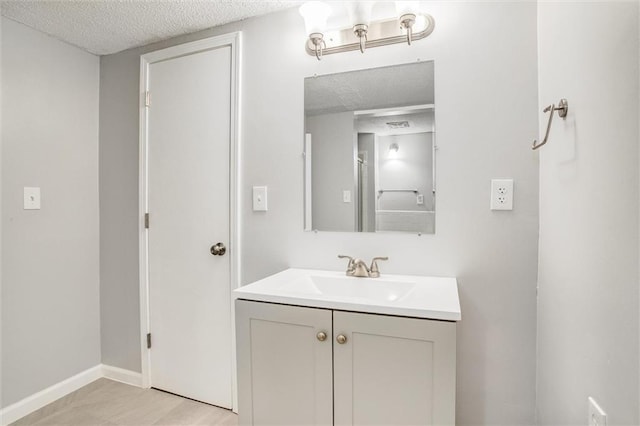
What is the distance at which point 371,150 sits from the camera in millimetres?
1585

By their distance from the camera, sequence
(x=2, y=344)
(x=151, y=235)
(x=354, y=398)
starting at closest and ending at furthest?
1. (x=354, y=398)
2. (x=2, y=344)
3. (x=151, y=235)

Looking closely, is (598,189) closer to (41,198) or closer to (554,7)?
(554,7)

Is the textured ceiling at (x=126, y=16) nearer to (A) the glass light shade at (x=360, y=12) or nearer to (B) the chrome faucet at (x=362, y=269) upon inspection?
(A) the glass light shade at (x=360, y=12)

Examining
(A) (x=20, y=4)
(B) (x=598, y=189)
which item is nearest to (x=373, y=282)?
(B) (x=598, y=189)

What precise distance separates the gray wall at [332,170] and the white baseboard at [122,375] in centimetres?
152

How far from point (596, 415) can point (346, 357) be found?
66 cm

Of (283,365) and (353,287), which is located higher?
(353,287)

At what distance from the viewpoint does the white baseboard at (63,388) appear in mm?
1796

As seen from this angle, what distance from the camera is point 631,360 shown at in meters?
0.69

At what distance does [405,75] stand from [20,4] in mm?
1886

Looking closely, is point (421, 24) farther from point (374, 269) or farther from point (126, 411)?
point (126, 411)

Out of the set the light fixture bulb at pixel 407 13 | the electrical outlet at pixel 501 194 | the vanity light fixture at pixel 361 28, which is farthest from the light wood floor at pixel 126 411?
the light fixture bulb at pixel 407 13

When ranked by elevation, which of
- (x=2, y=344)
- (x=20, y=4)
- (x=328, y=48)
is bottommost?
(x=2, y=344)

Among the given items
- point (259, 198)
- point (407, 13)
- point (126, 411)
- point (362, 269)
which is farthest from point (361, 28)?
point (126, 411)
